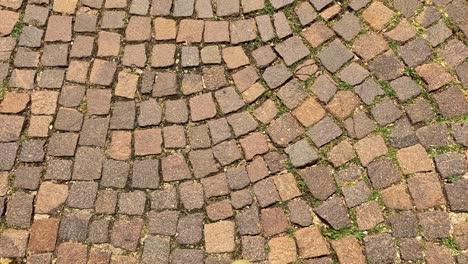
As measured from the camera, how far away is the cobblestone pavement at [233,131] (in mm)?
3951

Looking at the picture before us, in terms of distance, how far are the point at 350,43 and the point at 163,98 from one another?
1635 mm

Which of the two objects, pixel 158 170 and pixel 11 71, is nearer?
pixel 158 170

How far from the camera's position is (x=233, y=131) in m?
4.33

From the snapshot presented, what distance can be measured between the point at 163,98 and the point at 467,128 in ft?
7.89

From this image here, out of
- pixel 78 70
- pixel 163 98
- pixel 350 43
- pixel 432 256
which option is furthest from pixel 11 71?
pixel 432 256

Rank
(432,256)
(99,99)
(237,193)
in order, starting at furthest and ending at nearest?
(99,99), (237,193), (432,256)

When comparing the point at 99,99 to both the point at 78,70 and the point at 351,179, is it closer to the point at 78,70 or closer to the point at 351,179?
the point at 78,70

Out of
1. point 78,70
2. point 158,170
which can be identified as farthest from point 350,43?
point 78,70

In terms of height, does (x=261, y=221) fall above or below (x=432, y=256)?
below

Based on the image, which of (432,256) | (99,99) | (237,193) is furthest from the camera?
(99,99)

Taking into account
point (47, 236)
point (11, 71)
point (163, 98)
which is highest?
point (163, 98)

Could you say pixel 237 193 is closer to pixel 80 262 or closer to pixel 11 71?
pixel 80 262

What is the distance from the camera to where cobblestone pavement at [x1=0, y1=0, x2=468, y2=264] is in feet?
13.0

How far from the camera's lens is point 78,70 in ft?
15.0
